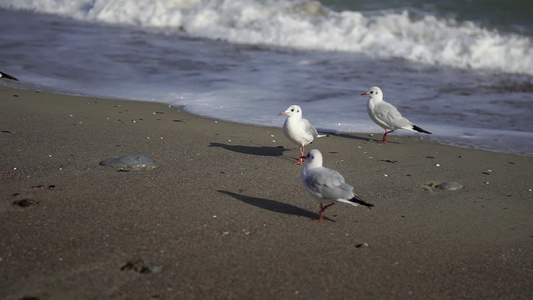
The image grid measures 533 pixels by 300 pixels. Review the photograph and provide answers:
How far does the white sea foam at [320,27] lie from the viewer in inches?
536

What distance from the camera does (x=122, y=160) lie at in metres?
5.82

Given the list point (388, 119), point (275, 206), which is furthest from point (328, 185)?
point (388, 119)

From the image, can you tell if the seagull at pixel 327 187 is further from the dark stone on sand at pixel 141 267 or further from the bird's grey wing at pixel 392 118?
the bird's grey wing at pixel 392 118

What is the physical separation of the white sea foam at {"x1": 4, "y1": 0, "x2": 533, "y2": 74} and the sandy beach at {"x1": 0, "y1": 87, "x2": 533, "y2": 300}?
6.68 meters

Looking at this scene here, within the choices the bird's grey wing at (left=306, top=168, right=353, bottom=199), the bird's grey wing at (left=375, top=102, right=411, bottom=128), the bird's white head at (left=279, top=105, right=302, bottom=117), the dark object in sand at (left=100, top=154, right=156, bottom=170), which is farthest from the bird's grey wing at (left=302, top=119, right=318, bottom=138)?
the bird's grey wing at (left=306, top=168, right=353, bottom=199)

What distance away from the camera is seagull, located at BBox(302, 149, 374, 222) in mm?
4680

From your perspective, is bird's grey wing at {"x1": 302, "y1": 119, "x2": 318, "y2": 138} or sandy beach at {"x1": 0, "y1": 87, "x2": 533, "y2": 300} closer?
sandy beach at {"x1": 0, "y1": 87, "x2": 533, "y2": 300}

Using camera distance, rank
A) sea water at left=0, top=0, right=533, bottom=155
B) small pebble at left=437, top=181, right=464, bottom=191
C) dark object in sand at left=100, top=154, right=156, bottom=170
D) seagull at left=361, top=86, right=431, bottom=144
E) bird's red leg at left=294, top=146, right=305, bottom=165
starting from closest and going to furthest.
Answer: dark object in sand at left=100, top=154, right=156, bottom=170
small pebble at left=437, top=181, right=464, bottom=191
bird's red leg at left=294, top=146, right=305, bottom=165
seagull at left=361, top=86, right=431, bottom=144
sea water at left=0, top=0, right=533, bottom=155

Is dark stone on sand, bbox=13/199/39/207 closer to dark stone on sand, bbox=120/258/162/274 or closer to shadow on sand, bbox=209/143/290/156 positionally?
dark stone on sand, bbox=120/258/162/274

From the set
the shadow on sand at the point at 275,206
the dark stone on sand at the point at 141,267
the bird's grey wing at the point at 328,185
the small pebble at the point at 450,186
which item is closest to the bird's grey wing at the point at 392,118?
the small pebble at the point at 450,186

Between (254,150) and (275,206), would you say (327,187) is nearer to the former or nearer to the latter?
(275,206)

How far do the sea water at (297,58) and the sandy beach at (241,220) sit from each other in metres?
1.52

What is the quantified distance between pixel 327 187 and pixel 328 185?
16mm

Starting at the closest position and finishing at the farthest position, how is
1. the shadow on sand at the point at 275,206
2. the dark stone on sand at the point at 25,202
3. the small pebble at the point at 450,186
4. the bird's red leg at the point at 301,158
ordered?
the dark stone on sand at the point at 25,202, the shadow on sand at the point at 275,206, the small pebble at the point at 450,186, the bird's red leg at the point at 301,158
